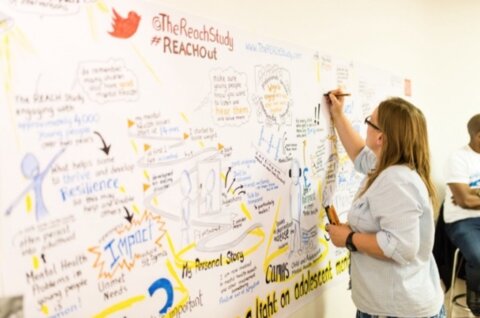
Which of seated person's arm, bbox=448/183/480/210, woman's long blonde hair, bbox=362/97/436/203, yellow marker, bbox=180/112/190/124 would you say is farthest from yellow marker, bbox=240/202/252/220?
seated person's arm, bbox=448/183/480/210

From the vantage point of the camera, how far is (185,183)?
1303 mm

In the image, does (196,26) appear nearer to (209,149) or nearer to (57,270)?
(209,149)

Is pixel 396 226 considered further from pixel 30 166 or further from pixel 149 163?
pixel 30 166

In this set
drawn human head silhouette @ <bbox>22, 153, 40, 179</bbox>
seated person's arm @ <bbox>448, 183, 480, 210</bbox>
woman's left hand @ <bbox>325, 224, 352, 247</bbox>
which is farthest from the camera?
seated person's arm @ <bbox>448, 183, 480, 210</bbox>

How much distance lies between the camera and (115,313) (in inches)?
43.7

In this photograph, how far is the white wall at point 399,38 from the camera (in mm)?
1702

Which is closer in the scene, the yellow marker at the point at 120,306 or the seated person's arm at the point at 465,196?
the yellow marker at the point at 120,306

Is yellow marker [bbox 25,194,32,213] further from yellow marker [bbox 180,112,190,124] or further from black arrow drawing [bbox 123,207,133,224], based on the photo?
yellow marker [bbox 180,112,190,124]

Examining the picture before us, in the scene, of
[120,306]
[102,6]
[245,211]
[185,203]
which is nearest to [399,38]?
[245,211]

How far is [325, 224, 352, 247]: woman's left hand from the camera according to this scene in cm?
181

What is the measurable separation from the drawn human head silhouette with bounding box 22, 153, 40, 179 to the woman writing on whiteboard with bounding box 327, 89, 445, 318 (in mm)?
1185

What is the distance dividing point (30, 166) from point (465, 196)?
9.61ft

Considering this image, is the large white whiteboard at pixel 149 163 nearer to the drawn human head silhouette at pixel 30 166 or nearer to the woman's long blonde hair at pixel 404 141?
the drawn human head silhouette at pixel 30 166

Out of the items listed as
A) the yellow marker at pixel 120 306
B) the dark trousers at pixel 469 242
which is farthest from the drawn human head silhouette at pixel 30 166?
the dark trousers at pixel 469 242
